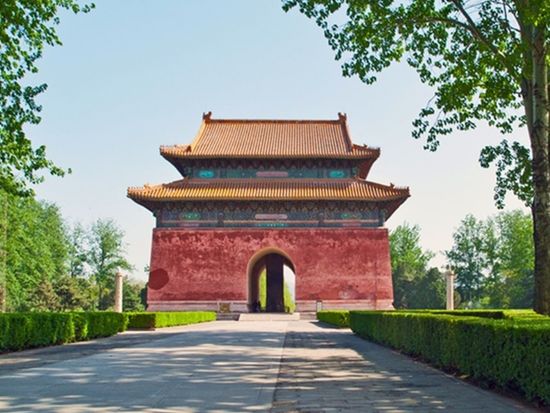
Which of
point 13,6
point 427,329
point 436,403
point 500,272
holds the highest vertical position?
point 13,6

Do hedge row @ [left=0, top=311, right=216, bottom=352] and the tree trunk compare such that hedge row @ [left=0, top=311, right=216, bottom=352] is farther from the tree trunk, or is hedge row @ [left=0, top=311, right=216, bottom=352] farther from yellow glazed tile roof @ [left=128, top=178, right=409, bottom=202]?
yellow glazed tile roof @ [left=128, top=178, right=409, bottom=202]

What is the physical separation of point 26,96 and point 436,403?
1214 cm

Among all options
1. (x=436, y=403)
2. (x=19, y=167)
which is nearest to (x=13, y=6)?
(x=19, y=167)

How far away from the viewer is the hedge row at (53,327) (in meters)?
12.0

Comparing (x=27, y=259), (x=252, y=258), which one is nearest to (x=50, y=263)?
(x=27, y=259)

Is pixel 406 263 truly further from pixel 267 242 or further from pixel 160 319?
pixel 160 319

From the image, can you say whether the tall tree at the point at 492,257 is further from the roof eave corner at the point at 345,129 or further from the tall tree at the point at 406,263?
the roof eave corner at the point at 345,129

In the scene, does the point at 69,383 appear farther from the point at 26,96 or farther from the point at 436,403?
the point at 26,96

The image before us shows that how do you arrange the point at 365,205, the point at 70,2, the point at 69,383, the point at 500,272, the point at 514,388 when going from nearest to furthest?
the point at 514,388
the point at 69,383
the point at 70,2
the point at 365,205
the point at 500,272

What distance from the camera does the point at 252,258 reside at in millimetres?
33031

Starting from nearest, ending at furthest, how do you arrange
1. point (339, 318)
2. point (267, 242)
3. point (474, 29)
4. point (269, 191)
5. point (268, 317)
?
point (474, 29), point (339, 318), point (268, 317), point (269, 191), point (267, 242)

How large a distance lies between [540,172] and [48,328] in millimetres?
11180

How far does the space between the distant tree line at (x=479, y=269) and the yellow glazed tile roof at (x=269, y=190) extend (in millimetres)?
19854

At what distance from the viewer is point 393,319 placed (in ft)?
41.5
